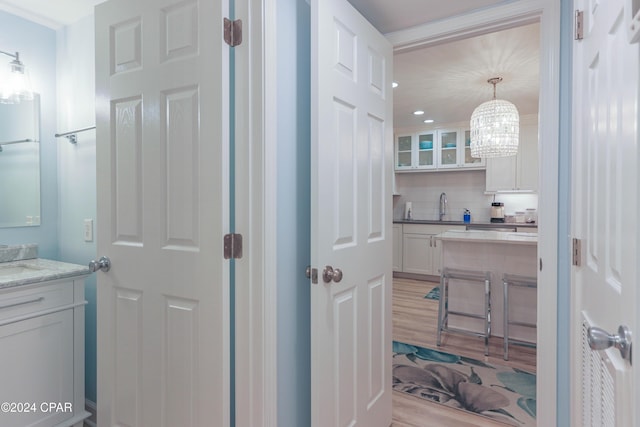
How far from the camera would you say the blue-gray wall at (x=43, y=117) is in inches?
75.6

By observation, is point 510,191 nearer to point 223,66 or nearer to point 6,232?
point 223,66

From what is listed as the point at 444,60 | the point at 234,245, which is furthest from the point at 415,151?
the point at 234,245

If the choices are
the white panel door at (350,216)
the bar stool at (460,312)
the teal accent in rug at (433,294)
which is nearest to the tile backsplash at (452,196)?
the teal accent in rug at (433,294)

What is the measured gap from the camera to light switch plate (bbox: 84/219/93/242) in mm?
1956

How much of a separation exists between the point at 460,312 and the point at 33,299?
3186 millimetres

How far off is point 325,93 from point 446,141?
15.2 ft

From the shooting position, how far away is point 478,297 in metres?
3.23

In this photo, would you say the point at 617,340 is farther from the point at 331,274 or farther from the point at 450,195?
the point at 450,195

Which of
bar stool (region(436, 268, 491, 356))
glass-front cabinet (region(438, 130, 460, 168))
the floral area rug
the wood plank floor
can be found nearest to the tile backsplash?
glass-front cabinet (region(438, 130, 460, 168))

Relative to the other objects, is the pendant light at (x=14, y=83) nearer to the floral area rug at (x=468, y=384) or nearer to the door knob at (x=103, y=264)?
the door knob at (x=103, y=264)

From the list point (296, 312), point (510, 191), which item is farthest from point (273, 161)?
point (510, 191)

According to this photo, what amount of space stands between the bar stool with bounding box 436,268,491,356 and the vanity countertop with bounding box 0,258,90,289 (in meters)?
2.74

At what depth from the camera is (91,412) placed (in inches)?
75.2

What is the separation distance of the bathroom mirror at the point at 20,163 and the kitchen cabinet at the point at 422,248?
15.4 feet
